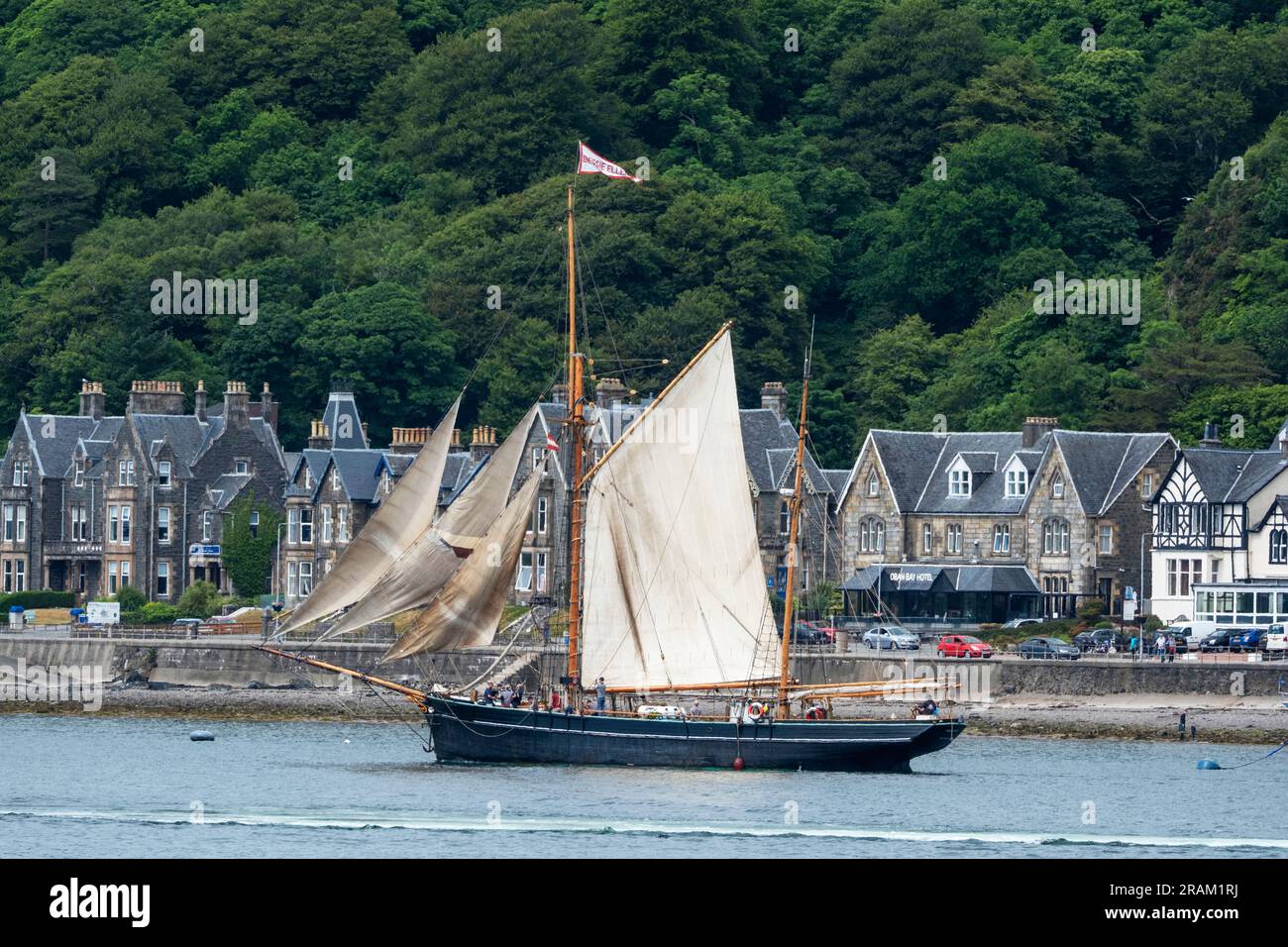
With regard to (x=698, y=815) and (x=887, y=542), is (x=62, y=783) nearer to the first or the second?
(x=698, y=815)

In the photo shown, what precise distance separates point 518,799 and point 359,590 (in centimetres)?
656

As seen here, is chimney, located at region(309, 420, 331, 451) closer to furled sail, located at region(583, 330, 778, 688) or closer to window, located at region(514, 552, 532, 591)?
window, located at region(514, 552, 532, 591)

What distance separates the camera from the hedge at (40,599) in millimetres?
95312

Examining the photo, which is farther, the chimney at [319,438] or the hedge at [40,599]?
the chimney at [319,438]

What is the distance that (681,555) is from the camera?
190 feet

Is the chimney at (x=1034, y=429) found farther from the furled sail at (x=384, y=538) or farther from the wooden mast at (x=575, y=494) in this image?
the furled sail at (x=384, y=538)

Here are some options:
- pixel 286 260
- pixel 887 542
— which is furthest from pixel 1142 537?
pixel 286 260

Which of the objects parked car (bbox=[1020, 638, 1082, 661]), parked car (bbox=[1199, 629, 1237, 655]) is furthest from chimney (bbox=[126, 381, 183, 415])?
parked car (bbox=[1199, 629, 1237, 655])

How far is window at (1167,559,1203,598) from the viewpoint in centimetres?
8369

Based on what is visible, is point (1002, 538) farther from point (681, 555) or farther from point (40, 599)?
point (40, 599)

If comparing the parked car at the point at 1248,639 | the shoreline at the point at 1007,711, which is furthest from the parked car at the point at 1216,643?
the shoreline at the point at 1007,711

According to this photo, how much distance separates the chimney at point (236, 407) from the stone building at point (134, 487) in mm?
37

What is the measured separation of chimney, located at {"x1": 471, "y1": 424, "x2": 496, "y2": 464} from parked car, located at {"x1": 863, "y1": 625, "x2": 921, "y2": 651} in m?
19.5

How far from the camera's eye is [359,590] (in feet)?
184
